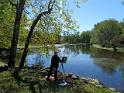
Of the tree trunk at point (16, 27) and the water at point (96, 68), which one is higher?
the tree trunk at point (16, 27)

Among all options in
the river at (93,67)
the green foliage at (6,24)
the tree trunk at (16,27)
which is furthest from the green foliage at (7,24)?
the tree trunk at (16,27)

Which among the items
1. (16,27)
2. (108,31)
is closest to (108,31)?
(108,31)

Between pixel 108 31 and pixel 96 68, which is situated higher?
pixel 108 31

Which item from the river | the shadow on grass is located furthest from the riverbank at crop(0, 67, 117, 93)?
the river

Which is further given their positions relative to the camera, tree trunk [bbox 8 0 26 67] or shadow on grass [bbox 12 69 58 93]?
tree trunk [bbox 8 0 26 67]

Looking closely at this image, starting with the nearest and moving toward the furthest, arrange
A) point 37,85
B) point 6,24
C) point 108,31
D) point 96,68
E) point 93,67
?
point 37,85 → point 6,24 → point 96,68 → point 93,67 → point 108,31

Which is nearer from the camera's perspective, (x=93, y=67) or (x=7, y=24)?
(x=7, y=24)

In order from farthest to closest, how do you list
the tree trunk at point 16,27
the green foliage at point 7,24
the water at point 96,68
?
the water at point 96,68, the green foliage at point 7,24, the tree trunk at point 16,27

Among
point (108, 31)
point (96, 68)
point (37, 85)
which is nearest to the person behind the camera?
point (37, 85)

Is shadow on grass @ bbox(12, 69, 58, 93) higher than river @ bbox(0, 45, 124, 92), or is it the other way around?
shadow on grass @ bbox(12, 69, 58, 93)

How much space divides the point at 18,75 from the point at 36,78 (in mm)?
1607

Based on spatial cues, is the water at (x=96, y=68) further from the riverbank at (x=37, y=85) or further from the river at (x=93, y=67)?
the riverbank at (x=37, y=85)

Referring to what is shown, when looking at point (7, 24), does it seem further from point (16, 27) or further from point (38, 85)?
point (38, 85)

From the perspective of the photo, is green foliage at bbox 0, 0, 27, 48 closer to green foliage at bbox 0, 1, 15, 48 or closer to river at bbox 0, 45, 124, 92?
green foliage at bbox 0, 1, 15, 48
